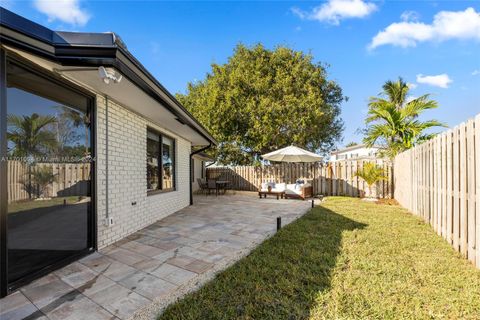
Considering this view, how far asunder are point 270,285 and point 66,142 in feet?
10.9

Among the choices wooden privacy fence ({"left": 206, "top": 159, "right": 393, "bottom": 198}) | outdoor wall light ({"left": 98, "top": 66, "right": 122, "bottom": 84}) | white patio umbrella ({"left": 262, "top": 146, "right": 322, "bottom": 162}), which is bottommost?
wooden privacy fence ({"left": 206, "top": 159, "right": 393, "bottom": 198})

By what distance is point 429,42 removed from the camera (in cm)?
937

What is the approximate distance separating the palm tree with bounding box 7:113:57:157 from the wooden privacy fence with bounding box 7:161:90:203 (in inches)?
6.5

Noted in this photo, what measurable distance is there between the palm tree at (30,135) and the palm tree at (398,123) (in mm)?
9625

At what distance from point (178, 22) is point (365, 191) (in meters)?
10.4

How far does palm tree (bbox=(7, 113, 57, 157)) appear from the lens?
2.59m

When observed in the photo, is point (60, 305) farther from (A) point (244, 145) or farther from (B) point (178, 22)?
(A) point (244, 145)

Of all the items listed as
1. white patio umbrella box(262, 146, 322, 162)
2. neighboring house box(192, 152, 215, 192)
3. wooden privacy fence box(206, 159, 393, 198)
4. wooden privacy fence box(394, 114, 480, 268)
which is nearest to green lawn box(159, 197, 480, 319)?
wooden privacy fence box(394, 114, 480, 268)

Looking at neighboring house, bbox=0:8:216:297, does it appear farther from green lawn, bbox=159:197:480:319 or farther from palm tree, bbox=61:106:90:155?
green lawn, bbox=159:197:480:319

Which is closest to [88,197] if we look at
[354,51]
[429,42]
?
[354,51]

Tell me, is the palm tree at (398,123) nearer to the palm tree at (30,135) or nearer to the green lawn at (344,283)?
the green lawn at (344,283)

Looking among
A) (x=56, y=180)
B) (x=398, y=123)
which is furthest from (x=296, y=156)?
(x=56, y=180)

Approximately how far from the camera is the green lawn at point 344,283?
2.11m

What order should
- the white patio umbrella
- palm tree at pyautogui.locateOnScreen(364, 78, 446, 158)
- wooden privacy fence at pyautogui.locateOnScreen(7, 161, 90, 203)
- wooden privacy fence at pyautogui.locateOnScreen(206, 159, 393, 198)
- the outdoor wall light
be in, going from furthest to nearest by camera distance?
the white patio umbrella, wooden privacy fence at pyautogui.locateOnScreen(206, 159, 393, 198), palm tree at pyautogui.locateOnScreen(364, 78, 446, 158), the outdoor wall light, wooden privacy fence at pyautogui.locateOnScreen(7, 161, 90, 203)
